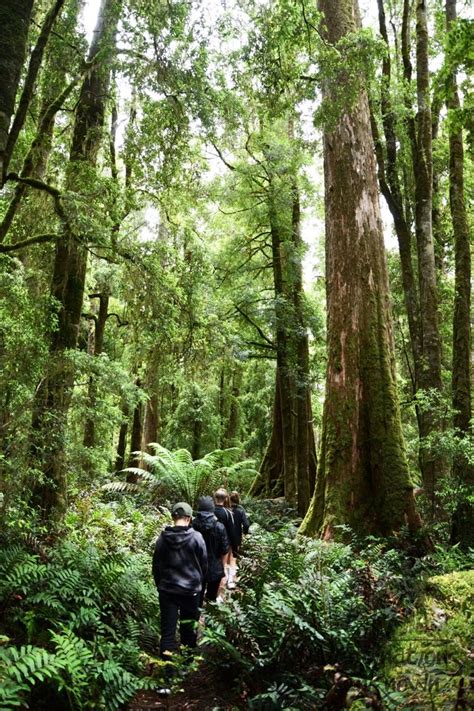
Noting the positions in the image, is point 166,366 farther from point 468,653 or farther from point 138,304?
point 468,653

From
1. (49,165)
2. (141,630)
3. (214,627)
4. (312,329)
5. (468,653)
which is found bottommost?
(141,630)

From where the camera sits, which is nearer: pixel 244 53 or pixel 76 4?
pixel 244 53

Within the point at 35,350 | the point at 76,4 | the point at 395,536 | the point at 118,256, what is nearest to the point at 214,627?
the point at 395,536

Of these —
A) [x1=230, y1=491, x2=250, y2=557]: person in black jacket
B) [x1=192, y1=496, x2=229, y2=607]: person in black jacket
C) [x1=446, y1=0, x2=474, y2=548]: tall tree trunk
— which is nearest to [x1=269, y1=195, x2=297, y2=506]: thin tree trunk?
[x1=446, y1=0, x2=474, y2=548]: tall tree trunk

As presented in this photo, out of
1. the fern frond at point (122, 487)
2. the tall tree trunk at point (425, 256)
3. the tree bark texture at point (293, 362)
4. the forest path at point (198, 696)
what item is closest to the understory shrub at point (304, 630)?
the forest path at point (198, 696)

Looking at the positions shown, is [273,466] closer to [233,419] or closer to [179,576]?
[233,419]

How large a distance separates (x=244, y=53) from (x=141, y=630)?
708 cm

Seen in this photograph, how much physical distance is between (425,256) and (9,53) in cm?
896

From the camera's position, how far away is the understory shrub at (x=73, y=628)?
3426 millimetres

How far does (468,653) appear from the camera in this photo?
310 cm

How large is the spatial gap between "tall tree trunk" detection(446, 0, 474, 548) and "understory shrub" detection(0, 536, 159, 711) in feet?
14.7

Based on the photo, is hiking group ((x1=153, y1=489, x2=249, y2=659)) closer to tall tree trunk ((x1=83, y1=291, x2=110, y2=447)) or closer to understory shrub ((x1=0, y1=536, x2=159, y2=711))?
understory shrub ((x1=0, y1=536, x2=159, y2=711))

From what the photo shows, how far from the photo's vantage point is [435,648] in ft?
11.2

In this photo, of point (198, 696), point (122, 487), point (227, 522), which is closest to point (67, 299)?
point (227, 522)
